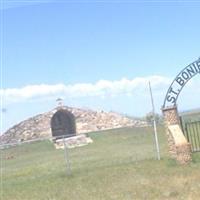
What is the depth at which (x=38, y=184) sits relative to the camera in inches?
549

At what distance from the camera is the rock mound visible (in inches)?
1500

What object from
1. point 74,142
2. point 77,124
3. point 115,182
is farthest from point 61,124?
point 115,182

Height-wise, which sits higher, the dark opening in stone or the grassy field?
the dark opening in stone

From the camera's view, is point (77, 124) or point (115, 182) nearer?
point (115, 182)

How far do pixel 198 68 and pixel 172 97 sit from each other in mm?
1375

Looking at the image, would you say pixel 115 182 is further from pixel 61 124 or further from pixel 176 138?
pixel 61 124

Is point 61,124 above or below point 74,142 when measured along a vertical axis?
above

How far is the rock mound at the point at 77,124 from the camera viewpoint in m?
38.1

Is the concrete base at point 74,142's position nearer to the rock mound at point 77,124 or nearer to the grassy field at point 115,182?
the rock mound at point 77,124

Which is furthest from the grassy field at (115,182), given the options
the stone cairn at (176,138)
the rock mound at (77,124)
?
the rock mound at (77,124)

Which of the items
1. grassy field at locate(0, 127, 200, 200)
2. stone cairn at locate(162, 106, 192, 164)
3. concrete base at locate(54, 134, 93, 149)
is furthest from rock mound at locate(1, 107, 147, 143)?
stone cairn at locate(162, 106, 192, 164)

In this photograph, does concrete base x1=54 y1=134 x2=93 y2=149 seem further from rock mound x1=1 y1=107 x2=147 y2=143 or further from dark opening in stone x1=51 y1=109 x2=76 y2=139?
dark opening in stone x1=51 y1=109 x2=76 y2=139

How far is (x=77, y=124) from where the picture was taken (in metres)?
38.7

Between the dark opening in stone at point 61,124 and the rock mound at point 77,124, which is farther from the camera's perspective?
the dark opening in stone at point 61,124
